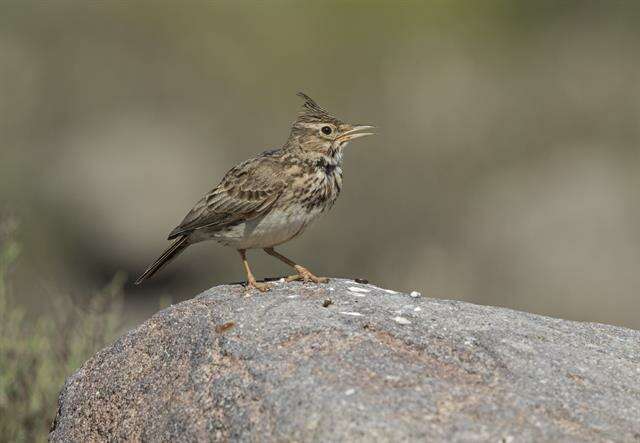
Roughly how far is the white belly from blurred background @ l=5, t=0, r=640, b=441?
646 centimetres

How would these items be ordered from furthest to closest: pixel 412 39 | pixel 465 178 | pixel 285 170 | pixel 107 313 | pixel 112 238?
1. pixel 412 39
2. pixel 465 178
3. pixel 112 238
4. pixel 107 313
5. pixel 285 170

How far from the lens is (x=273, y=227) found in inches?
299

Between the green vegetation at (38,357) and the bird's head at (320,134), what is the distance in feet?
6.56

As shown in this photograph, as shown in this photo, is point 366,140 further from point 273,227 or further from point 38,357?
point 273,227

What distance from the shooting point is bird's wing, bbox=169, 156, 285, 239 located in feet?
25.1

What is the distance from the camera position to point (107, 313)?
9.24m

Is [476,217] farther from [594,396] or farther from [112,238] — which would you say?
[594,396]

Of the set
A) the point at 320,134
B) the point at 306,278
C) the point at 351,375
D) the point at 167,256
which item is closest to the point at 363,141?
the point at 320,134

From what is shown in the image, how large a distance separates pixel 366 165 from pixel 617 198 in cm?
349

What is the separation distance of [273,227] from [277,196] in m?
0.20

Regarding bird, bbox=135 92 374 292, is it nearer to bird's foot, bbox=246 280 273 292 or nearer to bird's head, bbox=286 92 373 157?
bird's head, bbox=286 92 373 157

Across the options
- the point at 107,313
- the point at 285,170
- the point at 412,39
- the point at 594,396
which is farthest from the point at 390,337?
the point at 412,39

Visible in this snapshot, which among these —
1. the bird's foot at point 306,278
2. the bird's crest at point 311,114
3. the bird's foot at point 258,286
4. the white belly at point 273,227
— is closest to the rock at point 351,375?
the bird's foot at point 258,286

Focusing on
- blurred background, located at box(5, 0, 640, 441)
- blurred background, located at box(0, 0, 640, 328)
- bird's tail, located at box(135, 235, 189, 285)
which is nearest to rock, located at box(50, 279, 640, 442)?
bird's tail, located at box(135, 235, 189, 285)
